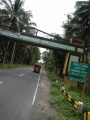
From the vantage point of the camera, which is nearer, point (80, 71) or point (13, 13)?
point (80, 71)

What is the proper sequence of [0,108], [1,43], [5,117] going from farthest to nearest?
1. [1,43]
2. [0,108]
3. [5,117]

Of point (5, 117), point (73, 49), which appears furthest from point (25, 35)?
point (5, 117)

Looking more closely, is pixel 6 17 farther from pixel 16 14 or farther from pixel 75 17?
pixel 75 17

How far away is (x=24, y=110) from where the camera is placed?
898cm

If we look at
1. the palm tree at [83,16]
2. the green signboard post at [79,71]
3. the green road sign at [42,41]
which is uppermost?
the palm tree at [83,16]

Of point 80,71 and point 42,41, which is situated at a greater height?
point 42,41

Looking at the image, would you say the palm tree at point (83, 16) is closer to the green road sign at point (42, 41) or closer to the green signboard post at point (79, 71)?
the green road sign at point (42, 41)

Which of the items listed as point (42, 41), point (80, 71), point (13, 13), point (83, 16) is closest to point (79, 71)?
point (80, 71)

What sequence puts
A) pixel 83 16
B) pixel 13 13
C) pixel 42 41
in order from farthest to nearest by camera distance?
pixel 13 13 < pixel 83 16 < pixel 42 41

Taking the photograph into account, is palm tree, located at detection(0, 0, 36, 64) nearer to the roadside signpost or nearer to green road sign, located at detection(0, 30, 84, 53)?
Result: green road sign, located at detection(0, 30, 84, 53)

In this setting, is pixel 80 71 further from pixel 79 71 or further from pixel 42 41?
pixel 42 41

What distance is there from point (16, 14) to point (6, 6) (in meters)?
2.29

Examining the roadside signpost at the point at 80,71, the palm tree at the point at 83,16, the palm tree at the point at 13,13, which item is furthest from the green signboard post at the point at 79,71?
the palm tree at the point at 13,13

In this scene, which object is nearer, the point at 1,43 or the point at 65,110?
the point at 65,110
